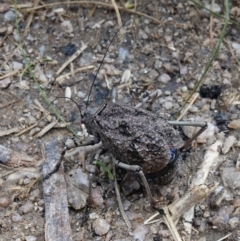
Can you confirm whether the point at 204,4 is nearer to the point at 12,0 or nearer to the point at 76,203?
the point at 12,0

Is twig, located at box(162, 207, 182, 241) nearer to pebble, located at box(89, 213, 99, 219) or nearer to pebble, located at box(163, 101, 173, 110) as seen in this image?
pebble, located at box(89, 213, 99, 219)

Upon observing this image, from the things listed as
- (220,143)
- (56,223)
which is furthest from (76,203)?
(220,143)

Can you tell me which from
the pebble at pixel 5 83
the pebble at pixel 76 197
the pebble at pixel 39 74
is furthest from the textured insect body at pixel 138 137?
the pebble at pixel 5 83

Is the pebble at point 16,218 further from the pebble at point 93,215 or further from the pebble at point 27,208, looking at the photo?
the pebble at point 93,215

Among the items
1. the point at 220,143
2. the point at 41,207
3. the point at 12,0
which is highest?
the point at 12,0

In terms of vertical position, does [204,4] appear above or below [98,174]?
above
